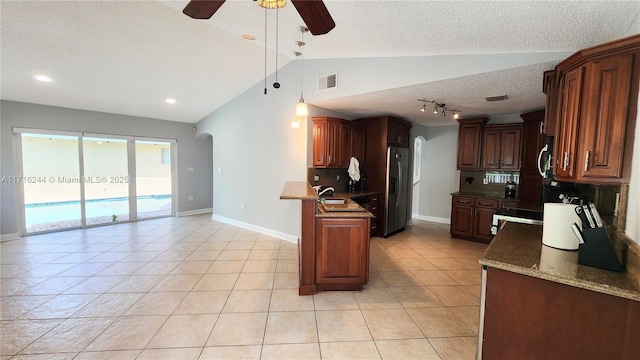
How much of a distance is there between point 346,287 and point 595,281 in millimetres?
Result: 2082

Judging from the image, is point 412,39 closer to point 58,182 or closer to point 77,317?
point 77,317

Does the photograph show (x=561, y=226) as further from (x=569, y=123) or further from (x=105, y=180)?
(x=105, y=180)

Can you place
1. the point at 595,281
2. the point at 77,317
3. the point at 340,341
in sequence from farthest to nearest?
the point at 77,317 → the point at 340,341 → the point at 595,281

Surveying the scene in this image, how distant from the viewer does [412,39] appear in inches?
98.7

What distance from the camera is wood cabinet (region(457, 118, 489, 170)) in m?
4.96

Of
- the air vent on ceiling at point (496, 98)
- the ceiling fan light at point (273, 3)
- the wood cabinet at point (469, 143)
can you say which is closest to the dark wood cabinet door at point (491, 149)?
the wood cabinet at point (469, 143)

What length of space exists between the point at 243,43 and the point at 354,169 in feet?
8.83

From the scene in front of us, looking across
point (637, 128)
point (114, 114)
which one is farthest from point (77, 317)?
point (114, 114)

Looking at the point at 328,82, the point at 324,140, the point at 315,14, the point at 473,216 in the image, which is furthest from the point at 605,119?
the point at 473,216

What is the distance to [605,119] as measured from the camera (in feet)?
4.95

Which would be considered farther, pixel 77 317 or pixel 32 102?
pixel 32 102

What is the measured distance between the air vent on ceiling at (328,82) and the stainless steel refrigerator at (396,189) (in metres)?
1.75

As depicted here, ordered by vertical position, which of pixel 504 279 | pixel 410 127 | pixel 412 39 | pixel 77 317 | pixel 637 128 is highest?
pixel 412 39

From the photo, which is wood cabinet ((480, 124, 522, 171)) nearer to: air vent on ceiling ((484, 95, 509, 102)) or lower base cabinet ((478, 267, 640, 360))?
air vent on ceiling ((484, 95, 509, 102))
